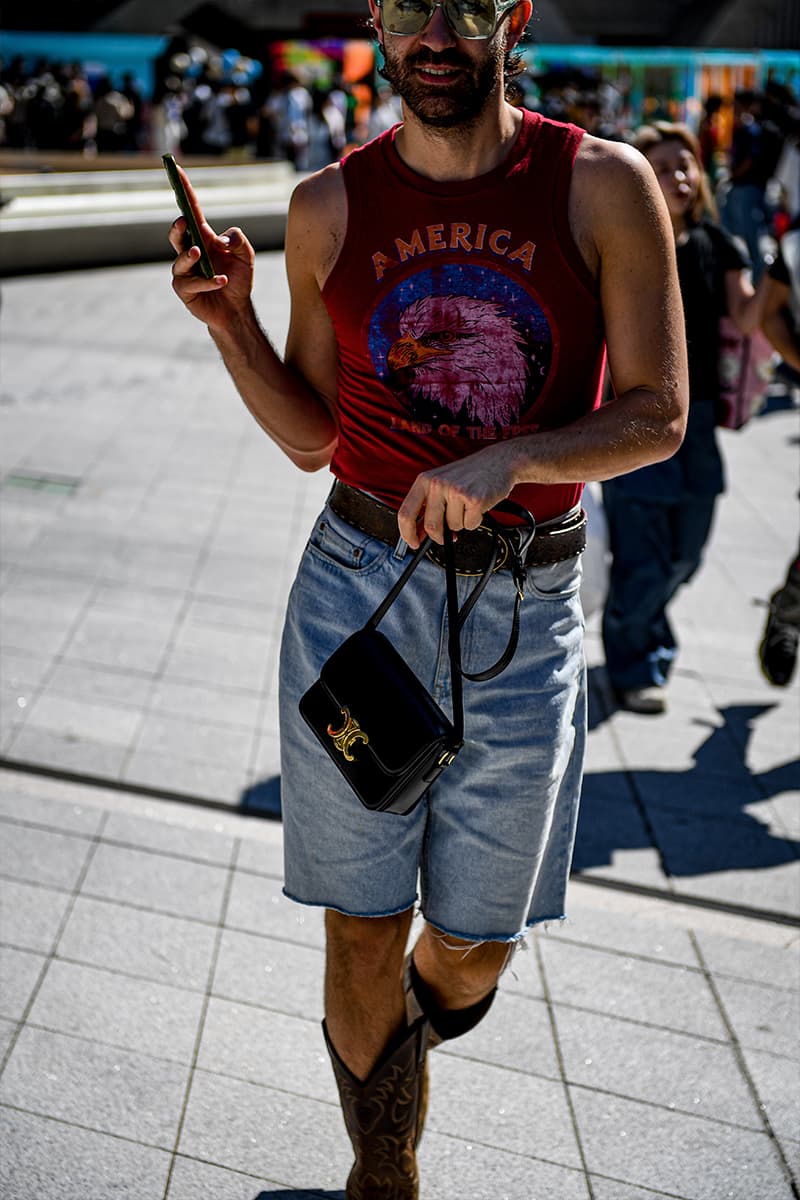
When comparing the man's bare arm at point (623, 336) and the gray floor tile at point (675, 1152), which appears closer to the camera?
the man's bare arm at point (623, 336)

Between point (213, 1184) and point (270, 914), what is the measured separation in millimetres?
890

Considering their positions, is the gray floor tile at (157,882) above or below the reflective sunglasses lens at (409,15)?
below

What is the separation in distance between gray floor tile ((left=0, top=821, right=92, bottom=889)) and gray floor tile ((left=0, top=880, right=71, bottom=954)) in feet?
0.15

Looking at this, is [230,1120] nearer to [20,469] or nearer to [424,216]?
[424,216]

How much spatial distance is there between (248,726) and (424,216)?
244 cm

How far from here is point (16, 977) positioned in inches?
110

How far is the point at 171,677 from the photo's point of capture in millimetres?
4379

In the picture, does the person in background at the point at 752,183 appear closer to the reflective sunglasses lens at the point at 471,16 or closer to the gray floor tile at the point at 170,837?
the gray floor tile at the point at 170,837

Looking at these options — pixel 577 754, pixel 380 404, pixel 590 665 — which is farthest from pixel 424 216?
pixel 590 665

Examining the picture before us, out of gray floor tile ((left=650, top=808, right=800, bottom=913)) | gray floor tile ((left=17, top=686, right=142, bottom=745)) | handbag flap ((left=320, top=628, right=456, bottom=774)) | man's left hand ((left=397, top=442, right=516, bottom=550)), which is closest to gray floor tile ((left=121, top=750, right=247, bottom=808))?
gray floor tile ((left=17, top=686, right=142, bottom=745))

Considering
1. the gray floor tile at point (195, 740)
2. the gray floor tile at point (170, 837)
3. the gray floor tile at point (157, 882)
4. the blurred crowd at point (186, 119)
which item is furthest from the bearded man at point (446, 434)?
the blurred crowd at point (186, 119)

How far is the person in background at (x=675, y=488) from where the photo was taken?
426 cm

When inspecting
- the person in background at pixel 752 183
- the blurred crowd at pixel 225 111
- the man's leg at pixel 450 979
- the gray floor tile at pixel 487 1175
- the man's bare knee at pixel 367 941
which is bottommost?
the blurred crowd at pixel 225 111

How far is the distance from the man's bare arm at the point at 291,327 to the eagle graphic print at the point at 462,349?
0.63 feet
